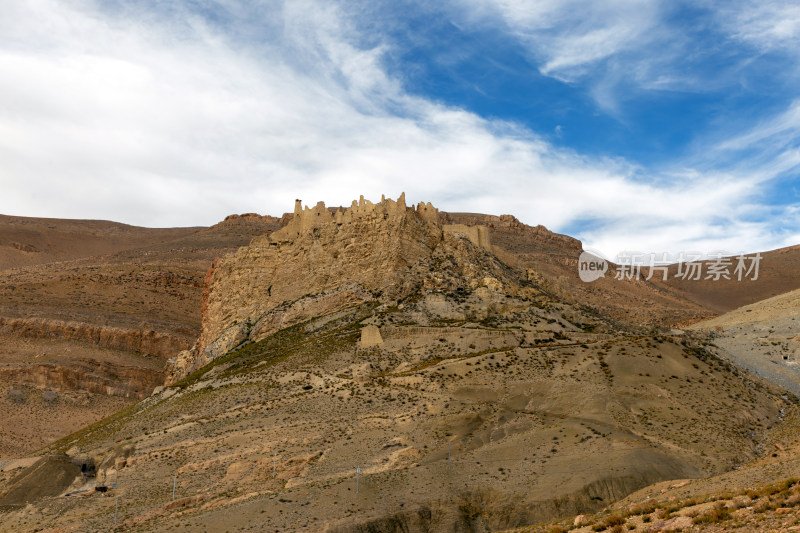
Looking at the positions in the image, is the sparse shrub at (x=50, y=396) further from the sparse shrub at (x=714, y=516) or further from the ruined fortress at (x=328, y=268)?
the sparse shrub at (x=714, y=516)

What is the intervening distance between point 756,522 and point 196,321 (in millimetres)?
95905

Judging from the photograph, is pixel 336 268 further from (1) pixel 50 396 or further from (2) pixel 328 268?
(1) pixel 50 396

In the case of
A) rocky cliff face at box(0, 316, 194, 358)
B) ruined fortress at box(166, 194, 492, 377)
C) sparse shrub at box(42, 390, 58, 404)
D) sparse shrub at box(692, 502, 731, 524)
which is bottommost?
sparse shrub at box(42, 390, 58, 404)

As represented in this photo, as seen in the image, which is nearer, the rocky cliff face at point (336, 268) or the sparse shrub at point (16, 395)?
the rocky cliff face at point (336, 268)

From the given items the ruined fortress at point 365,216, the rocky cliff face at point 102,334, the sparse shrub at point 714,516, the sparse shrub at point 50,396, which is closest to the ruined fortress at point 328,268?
the ruined fortress at point 365,216

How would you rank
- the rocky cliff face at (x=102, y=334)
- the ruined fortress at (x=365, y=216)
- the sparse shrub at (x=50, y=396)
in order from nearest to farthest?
1. the ruined fortress at (x=365, y=216)
2. the sparse shrub at (x=50, y=396)
3. the rocky cliff face at (x=102, y=334)

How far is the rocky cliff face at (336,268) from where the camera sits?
57562 mm

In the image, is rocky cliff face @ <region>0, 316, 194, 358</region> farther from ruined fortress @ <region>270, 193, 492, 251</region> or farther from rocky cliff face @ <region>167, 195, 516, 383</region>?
ruined fortress @ <region>270, 193, 492, 251</region>

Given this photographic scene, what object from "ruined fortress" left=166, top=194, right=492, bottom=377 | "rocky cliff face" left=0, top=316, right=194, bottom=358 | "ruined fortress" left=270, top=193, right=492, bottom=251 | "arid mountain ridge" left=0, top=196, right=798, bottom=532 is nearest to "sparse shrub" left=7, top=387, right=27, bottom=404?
"rocky cliff face" left=0, top=316, right=194, bottom=358

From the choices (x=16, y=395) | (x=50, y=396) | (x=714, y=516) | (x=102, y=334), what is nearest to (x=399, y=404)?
(x=714, y=516)

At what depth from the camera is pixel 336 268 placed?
59.8 metres

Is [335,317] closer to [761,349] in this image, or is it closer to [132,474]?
[132,474]

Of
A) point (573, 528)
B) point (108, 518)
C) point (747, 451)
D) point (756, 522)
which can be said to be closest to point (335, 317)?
point (108, 518)

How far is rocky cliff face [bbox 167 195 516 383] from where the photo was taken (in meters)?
57.6
